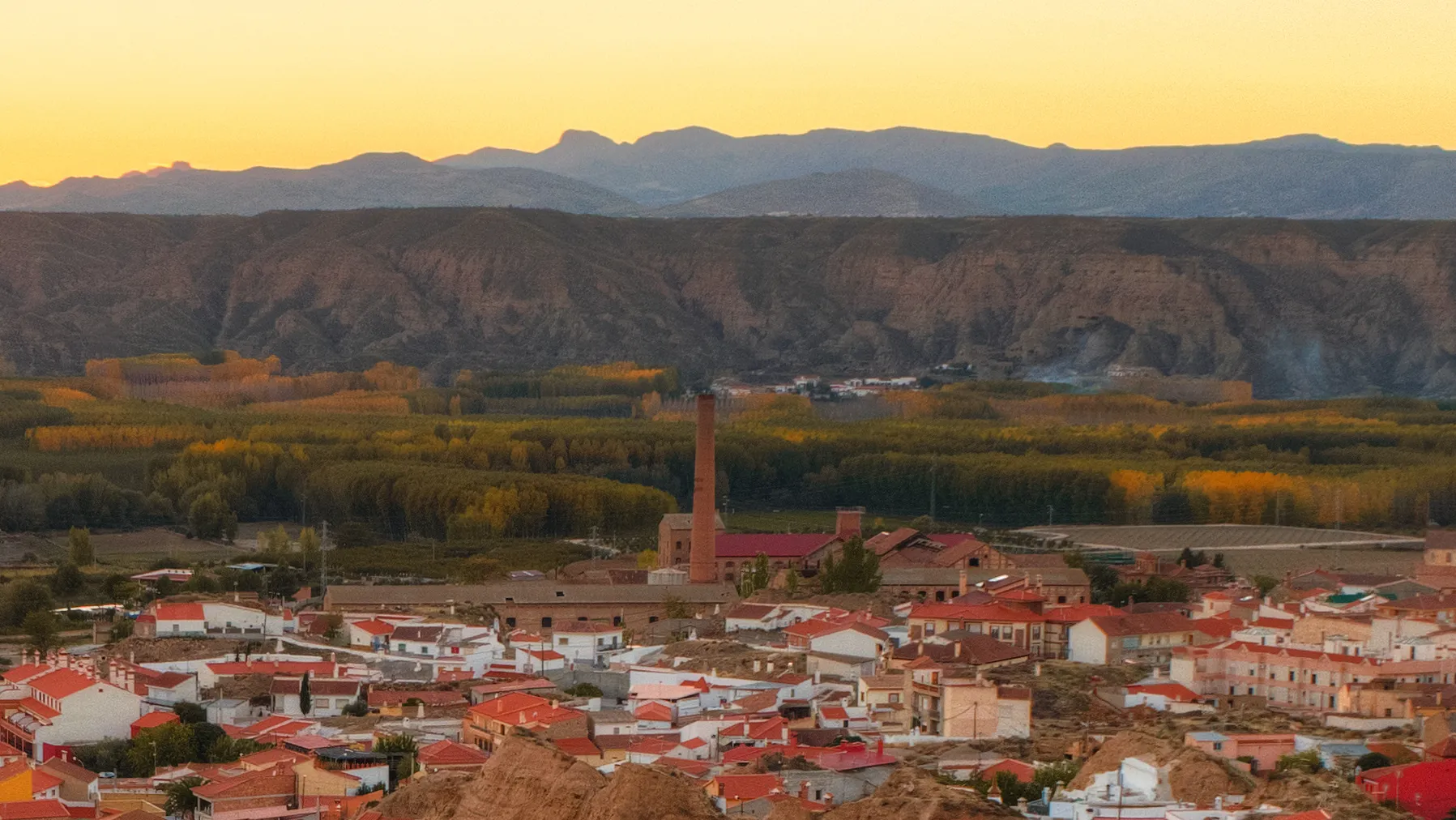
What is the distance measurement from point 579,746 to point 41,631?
12979mm

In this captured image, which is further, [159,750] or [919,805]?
[159,750]

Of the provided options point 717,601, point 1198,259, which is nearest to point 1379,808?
point 717,601

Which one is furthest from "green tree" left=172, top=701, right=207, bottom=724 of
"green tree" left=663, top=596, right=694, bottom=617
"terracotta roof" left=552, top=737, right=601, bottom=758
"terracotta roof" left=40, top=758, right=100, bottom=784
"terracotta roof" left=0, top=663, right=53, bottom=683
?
"green tree" left=663, top=596, right=694, bottom=617

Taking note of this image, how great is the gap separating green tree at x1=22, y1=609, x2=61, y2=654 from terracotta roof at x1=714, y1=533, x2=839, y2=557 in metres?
13.4

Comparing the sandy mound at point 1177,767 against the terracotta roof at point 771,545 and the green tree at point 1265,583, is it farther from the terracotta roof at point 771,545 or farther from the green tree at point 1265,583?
the terracotta roof at point 771,545

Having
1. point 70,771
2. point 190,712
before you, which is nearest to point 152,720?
point 190,712

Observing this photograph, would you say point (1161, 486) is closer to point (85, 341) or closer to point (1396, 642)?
point (1396, 642)

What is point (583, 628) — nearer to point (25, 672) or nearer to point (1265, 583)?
point (25, 672)

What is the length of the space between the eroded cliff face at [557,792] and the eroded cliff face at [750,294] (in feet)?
295

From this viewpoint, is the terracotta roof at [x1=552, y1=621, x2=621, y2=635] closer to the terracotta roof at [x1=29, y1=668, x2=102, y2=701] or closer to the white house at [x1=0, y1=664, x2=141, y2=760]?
the white house at [x1=0, y1=664, x2=141, y2=760]

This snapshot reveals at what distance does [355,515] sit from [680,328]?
64.6m

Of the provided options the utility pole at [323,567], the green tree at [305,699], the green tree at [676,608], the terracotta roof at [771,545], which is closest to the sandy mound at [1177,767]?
the green tree at [305,699]

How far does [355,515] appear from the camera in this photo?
59.3m

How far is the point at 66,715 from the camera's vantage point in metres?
31.2
